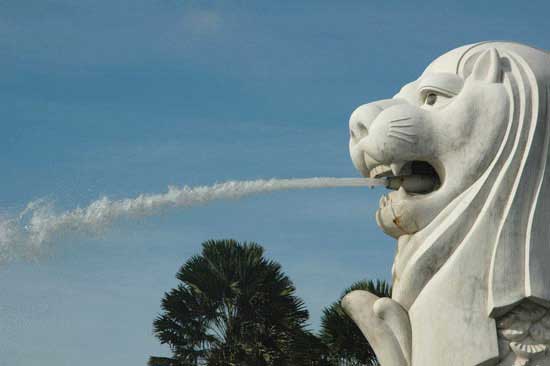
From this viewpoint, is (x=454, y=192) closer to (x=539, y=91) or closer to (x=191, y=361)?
(x=539, y=91)

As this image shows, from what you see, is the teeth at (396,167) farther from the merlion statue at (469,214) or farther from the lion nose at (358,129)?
the lion nose at (358,129)

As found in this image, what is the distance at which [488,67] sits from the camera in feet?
31.2

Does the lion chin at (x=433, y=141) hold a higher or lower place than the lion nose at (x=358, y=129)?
lower

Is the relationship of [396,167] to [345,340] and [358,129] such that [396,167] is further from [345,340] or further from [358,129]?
[345,340]

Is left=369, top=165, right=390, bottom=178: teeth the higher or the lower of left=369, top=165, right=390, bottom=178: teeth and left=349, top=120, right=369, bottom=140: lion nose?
the lower

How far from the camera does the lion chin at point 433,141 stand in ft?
30.5

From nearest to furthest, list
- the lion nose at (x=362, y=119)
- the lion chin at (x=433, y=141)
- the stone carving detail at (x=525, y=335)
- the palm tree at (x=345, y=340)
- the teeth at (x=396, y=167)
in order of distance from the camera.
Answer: the stone carving detail at (x=525, y=335)
the lion chin at (x=433, y=141)
the teeth at (x=396, y=167)
the lion nose at (x=362, y=119)
the palm tree at (x=345, y=340)

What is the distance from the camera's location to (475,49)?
384 inches

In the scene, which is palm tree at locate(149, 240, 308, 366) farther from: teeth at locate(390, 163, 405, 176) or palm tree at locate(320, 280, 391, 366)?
teeth at locate(390, 163, 405, 176)

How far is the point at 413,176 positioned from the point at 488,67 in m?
1.10

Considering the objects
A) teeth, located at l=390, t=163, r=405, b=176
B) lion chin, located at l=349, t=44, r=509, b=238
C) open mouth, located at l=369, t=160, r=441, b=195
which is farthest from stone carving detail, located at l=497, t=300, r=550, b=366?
teeth, located at l=390, t=163, r=405, b=176

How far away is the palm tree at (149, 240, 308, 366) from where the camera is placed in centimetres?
2378

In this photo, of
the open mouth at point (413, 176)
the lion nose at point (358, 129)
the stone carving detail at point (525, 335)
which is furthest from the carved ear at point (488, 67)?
the stone carving detail at point (525, 335)

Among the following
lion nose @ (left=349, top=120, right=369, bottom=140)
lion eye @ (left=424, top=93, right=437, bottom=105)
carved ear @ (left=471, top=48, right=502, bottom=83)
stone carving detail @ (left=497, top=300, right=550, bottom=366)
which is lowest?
stone carving detail @ (left=497, top=300, right=550, bottom=366)
